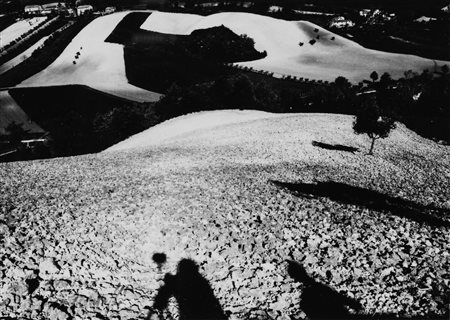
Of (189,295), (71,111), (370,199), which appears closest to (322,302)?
(189,295)

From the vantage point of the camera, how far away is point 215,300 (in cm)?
1228

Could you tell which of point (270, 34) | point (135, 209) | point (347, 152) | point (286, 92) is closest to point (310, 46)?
point (270, 34)

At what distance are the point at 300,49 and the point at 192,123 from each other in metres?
78.9

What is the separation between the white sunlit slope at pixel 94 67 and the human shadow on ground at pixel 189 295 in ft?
249

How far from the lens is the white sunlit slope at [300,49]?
101m

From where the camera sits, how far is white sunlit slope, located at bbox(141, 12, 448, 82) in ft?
332

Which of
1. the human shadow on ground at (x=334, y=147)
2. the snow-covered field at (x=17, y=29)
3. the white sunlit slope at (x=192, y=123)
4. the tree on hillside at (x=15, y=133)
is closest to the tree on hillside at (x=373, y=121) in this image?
the human shadow on ground at (x=334, y=147)

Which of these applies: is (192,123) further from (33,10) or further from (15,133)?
(33,10)

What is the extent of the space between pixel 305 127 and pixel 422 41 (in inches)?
3670

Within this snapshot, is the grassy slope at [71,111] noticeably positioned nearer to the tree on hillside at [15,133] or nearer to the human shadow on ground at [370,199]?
the tree on hillside at [15,133]

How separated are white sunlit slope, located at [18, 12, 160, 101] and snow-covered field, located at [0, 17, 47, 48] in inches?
1084

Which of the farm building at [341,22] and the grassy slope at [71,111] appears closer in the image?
the grassy slope at [71,111]

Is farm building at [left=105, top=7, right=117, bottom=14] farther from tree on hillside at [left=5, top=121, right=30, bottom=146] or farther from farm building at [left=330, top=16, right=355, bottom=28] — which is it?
tree on hillside at [left=5, top=121, right=30, bottom=146]

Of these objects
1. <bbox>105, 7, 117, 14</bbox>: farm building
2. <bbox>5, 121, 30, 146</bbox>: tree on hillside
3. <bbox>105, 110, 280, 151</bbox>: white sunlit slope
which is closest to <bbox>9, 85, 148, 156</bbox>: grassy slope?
<bbox>105, 110, 280, 151</bbox>: white sunlit slope
